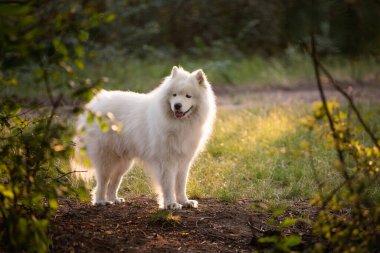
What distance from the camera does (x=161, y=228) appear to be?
4.09 m

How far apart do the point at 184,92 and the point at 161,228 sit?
4.61ft

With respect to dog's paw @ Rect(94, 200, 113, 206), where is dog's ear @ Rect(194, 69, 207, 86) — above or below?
above

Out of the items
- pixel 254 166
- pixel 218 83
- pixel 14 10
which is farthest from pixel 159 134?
pixel 218 83

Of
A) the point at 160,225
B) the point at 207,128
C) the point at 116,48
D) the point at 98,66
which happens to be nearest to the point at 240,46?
the point at 116,48

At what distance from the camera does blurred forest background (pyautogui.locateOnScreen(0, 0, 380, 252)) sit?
7.77 feet

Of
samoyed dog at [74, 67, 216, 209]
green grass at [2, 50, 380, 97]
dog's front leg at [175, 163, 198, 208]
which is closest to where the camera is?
samoyed dog at [74, 67, 216, 209]

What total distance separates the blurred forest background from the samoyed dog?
1.20 feet

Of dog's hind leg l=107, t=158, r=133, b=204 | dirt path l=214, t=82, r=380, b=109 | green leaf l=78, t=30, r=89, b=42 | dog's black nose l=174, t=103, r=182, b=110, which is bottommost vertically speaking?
dog's hind leg l=107, t=158, r=133, b=204

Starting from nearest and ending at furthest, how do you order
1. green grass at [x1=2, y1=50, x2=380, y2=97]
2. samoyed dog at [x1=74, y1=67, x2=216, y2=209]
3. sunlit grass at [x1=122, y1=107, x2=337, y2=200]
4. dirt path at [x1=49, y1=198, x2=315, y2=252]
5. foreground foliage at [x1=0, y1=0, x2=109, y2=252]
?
foreground foliage at [x1=0, y1=0, x2=109, y2=252]
dirt path at [x1=49, y1=198, x2=315, y2=252]
samoyed dog at [x1=74, y1=67, x2=216, y2=209]
sunlit grass at [x1=122, y1=107, x2=337, y2=200]
green grass at [x1=2, y1=50, x2=380, y2=97]

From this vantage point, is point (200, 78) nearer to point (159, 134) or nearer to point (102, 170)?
point (159, 134)

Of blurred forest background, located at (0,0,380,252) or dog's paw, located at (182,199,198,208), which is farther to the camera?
dog's paw, located at (182,199,198,208)

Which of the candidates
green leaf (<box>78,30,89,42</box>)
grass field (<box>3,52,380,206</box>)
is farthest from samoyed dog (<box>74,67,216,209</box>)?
green leaf (<box>78,30,89,42</box>)

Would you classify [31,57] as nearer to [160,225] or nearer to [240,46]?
[160,225]

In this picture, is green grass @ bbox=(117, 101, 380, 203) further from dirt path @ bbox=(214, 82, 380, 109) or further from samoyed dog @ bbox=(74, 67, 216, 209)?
dirt path @ bbox=(214, 82, 380, 109)
